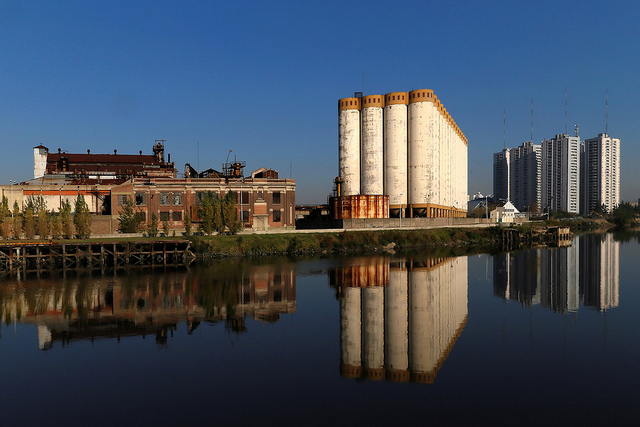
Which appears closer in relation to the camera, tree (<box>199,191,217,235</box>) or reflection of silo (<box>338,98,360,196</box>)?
tree (<box>199,191,217,235</box>)

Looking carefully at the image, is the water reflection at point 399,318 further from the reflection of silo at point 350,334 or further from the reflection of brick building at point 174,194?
the reflection of brick building at point 174,194

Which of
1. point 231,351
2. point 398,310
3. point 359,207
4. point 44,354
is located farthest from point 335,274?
point 359,207

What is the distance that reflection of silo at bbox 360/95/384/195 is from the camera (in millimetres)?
102438

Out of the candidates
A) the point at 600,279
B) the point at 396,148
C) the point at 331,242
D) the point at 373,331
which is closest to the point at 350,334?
the point at 373,331

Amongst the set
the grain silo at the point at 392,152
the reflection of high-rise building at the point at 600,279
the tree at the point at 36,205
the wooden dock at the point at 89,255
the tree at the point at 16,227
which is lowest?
the reflection of high-rise building at the point at 600,279

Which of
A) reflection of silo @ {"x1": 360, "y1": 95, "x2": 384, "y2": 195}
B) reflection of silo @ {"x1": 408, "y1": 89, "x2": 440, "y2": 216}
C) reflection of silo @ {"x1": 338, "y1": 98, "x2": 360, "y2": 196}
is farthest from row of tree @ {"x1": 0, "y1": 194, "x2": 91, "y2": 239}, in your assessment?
reflection of silo @ {"x1": 408, "y1": 89, "x2": 440, "y2": 216}

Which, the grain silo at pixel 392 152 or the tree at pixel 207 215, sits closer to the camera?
the tree at pixel 207 215

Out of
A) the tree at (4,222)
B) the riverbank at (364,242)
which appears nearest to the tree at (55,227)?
the tree at (4,222)

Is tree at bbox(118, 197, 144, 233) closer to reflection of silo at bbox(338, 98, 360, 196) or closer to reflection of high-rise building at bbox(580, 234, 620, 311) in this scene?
reflection of silo at bbox(338, 98, 360, 196)

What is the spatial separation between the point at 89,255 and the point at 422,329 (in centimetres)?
4521

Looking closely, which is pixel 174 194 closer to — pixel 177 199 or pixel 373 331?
pixel 177 199

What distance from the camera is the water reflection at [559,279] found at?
3588 centimetres

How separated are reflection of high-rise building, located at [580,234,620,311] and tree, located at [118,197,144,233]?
59127 mm

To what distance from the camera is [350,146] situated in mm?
103812
